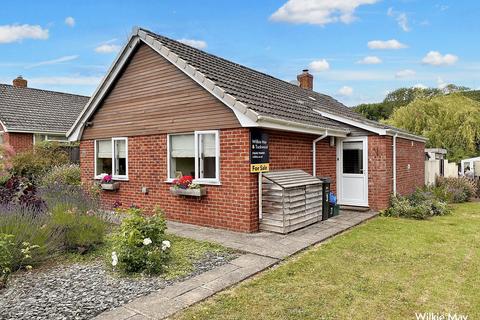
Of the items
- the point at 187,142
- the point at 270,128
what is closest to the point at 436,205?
the point at 270,128

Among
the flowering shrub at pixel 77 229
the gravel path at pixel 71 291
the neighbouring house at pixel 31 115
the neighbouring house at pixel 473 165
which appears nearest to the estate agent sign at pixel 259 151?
the gravel path at pixel 71 291

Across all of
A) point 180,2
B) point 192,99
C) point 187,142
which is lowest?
point 187,142

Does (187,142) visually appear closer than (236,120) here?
No

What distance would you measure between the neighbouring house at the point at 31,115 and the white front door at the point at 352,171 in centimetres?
1718

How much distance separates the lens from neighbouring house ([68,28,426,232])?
8430 millimetres

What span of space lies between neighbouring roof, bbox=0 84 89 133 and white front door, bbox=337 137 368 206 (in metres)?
17.4

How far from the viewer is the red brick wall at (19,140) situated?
1930cm

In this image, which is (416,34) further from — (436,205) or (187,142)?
(187,142)

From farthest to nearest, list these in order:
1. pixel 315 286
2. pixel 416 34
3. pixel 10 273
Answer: pixel 416 34
pixel 10 273
pixel 315 286

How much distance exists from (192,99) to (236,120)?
5.59 feet

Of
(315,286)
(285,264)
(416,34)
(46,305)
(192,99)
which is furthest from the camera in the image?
(416,34)

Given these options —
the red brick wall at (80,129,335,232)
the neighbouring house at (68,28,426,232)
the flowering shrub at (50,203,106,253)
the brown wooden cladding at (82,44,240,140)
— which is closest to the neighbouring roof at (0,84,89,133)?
the neighbouring house at (68,28,426,232)

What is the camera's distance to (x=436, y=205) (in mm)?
11375

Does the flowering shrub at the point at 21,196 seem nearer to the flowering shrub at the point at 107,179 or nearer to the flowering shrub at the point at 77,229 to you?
the flowering shrub at the point at 77,229
